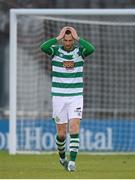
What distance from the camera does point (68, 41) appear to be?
47.0ft

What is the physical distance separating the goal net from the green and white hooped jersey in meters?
4.46

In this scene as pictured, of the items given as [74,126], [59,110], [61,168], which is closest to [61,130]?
[59,110]

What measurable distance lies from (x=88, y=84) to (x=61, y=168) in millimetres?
8023

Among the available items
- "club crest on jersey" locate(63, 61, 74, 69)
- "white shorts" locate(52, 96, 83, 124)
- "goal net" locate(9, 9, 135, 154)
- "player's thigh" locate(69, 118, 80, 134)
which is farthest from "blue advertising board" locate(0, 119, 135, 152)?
"player's thigh" locate(69, 118, 80, 134)

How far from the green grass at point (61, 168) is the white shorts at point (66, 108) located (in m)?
0.77

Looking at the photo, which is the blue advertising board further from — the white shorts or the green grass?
the white shorts

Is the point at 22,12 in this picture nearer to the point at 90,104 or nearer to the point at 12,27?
the point at 12,27

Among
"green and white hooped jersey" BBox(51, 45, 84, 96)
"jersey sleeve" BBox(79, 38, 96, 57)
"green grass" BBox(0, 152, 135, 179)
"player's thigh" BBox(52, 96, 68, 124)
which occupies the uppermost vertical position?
"jersey sleeve" BBox(79, 38, 96, 57)

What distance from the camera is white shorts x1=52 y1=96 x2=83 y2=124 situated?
14.3 metres

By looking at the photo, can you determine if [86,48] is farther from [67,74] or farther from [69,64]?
[67,74]

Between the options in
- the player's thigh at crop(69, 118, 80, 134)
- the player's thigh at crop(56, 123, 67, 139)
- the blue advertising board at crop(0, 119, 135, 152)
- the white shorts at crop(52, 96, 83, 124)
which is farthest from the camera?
the blue advertising board at crop(0, 119, 135, 152)

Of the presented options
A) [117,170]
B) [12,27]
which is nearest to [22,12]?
[12,27]

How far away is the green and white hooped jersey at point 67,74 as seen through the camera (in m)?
14.5

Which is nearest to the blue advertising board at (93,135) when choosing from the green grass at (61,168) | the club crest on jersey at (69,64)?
the green grass at (61,168)
